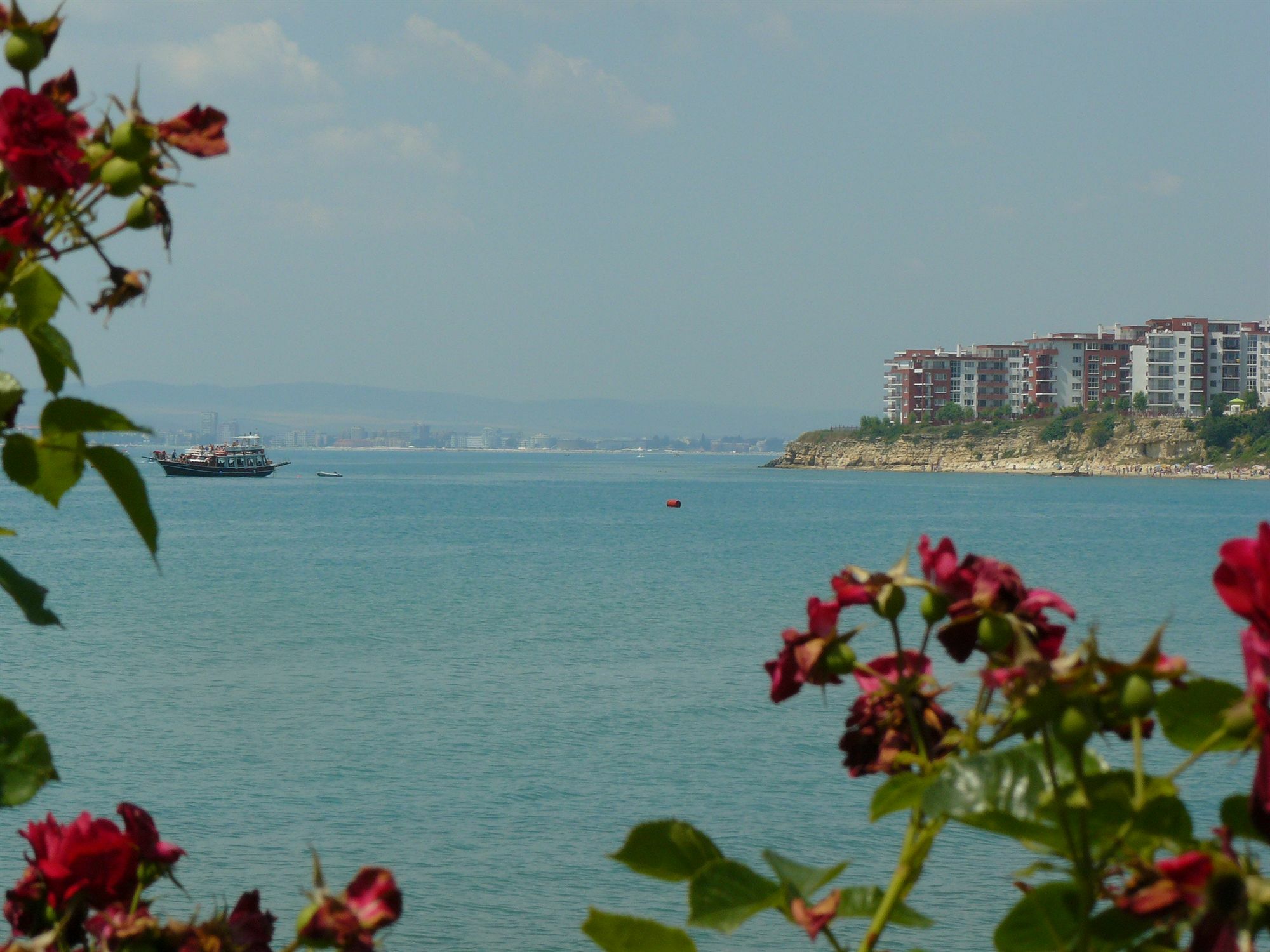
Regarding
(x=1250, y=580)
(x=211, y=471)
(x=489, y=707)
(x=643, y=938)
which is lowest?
(x=489, y=707)

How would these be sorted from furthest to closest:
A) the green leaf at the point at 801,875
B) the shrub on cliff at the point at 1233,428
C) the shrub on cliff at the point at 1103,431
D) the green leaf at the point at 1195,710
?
the shrub on cliff at the point at 1103,431, the shrub on cliff at the point at 1233,428, the green leaf at the point at 801,875, the green leaf at the point at 1195,710

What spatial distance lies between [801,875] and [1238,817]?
0.41 meters

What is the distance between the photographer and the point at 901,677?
1.09 m

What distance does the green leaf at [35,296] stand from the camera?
1.04m

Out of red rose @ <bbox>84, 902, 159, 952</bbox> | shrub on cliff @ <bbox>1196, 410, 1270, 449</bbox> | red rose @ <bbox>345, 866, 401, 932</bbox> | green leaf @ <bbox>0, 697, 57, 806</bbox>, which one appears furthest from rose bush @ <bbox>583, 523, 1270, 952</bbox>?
shrub on cliff @ <bbox>1196, 410, 1270, 449</bbox>

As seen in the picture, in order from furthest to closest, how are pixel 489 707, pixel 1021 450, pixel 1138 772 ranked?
pixel 1021 450, pixel 489 707, pixel 1138 772

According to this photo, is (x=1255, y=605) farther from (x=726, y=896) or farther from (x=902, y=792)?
(x=726, y=896)

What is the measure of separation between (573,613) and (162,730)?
1451 centimetres

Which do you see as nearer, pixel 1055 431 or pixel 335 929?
pixel 335 929

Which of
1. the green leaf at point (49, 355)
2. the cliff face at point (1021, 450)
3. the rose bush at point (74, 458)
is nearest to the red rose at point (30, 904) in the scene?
the rose bush at point (74, 458)

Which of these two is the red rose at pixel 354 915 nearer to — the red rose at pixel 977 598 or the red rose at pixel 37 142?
the red rose at pixel 977 598

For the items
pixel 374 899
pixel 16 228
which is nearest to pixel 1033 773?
pixel 374 899

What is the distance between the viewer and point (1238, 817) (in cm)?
81

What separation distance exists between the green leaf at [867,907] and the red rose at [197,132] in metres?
0.79
